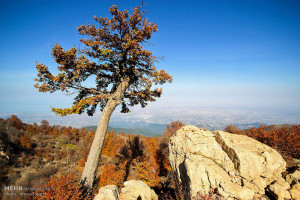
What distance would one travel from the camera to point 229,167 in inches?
182

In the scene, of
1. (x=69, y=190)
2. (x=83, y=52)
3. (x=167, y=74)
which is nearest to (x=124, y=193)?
(x=69, y=190)

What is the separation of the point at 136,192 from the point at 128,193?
40cm

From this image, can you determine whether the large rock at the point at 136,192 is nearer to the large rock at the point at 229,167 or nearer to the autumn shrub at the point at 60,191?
the large rock at the point at 229,167

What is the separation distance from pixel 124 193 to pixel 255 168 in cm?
577

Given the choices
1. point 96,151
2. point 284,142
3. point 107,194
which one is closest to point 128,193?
point 107,194

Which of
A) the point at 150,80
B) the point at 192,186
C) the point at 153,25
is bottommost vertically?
the point at 192,186

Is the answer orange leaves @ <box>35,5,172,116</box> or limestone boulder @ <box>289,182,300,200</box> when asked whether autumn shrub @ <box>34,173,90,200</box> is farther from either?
limestone boulder @ <box>289,182,300,200</box>

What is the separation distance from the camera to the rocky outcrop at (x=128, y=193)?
16.7ft

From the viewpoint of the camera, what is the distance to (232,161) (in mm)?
4820

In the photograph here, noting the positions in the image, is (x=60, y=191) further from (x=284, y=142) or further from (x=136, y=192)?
(x=284, y=142)

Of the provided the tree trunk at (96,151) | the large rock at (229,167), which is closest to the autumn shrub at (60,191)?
the tree trunk at (96,151)

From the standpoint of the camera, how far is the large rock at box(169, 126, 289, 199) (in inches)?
154

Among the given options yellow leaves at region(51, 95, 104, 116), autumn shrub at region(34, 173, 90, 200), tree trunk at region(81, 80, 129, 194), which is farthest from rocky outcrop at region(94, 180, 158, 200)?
yellow leaves at region(51, 95, 104, 116)

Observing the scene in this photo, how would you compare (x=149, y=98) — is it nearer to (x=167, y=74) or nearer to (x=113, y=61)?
(x=167, y=74)
